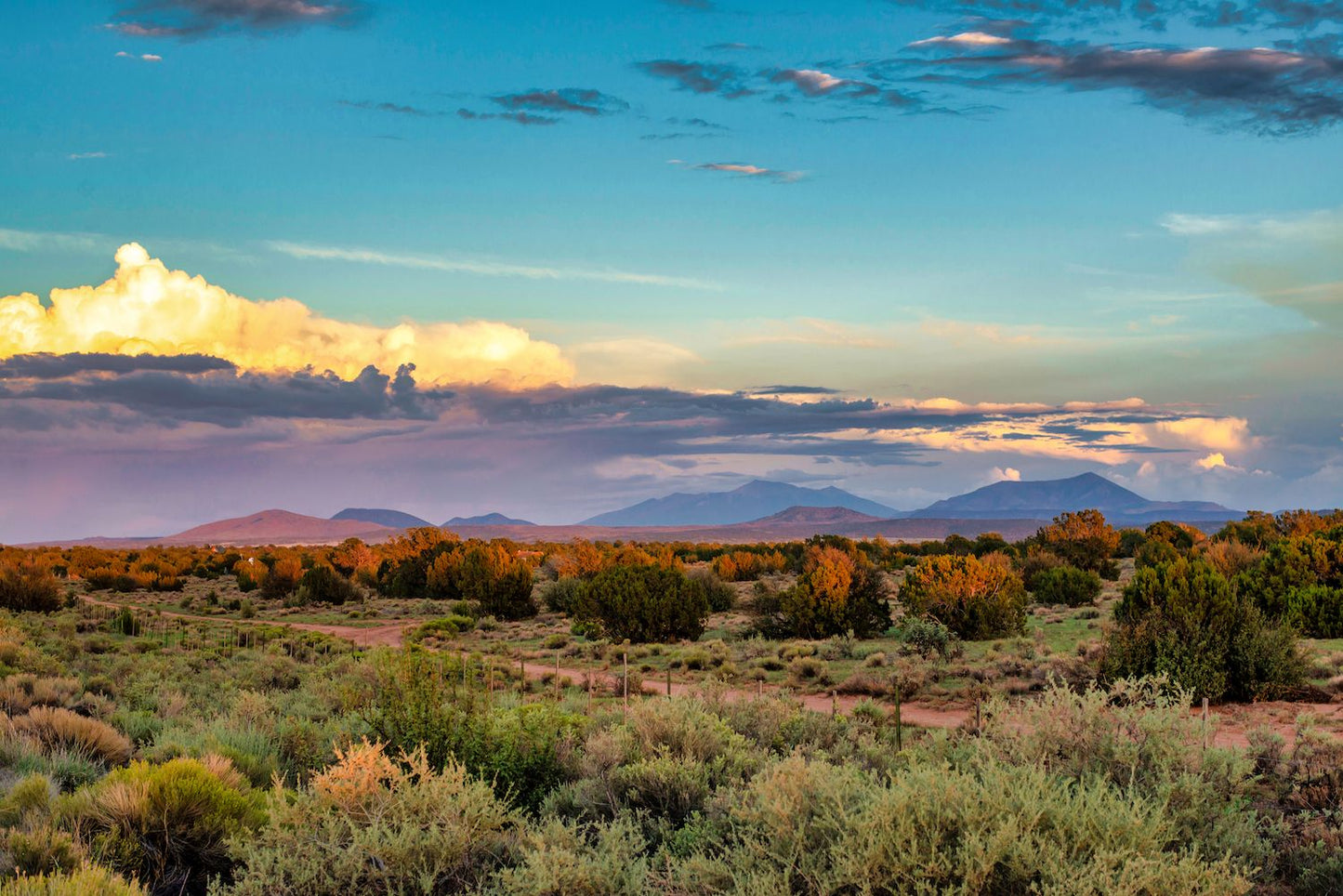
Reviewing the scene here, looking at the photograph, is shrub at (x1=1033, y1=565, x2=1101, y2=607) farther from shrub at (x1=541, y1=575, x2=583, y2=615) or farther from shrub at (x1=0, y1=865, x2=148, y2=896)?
shrub at (x1=0, y1=865, x2=148, y2=896)

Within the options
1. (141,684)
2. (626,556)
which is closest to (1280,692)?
(141,684)

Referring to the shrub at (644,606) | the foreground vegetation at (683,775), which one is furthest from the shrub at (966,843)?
the shrub at (644,606)

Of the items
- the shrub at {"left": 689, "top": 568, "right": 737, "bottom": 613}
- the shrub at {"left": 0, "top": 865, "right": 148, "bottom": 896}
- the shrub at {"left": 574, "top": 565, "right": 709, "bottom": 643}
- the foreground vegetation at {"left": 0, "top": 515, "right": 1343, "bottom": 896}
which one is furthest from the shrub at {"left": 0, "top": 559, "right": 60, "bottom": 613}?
the shrub at {"left": 0, "top": 865, "right": 148, "bottom": 896}

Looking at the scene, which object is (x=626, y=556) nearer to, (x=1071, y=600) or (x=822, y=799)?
(x=1071, y=600)

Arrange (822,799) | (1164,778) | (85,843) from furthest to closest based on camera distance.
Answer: (85,843)
(1164,778)
(822,799)

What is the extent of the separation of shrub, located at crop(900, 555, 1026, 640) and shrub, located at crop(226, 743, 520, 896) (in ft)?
82.6

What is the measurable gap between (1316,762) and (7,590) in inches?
1847

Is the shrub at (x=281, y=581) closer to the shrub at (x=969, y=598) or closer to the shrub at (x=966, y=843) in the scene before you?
the shrub at (x=969, y=598)

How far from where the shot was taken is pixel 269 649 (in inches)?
1003

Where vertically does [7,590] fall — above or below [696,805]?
below

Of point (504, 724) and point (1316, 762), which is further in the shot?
point (504, 724)

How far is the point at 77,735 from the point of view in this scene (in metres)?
12.0

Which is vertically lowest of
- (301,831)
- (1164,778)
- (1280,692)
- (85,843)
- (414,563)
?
(414,563)

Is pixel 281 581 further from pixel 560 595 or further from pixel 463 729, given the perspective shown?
pixel 463 729
